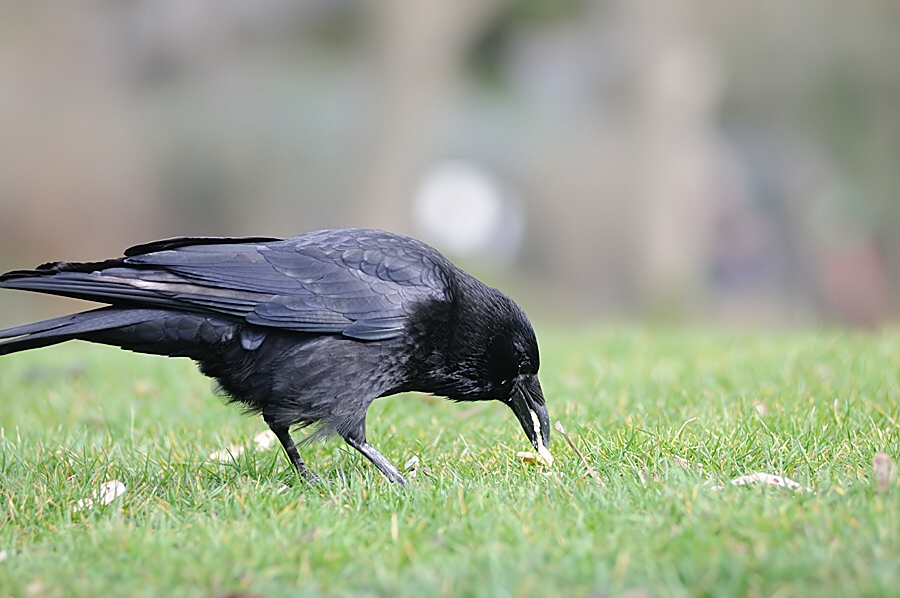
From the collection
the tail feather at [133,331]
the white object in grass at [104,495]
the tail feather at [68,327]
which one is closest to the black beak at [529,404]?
the tail feather at [133,331]

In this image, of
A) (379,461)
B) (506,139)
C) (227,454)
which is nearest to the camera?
(379,461)

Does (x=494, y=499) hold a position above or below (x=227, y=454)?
above

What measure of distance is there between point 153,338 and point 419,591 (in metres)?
1.80

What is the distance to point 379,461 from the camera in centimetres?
385

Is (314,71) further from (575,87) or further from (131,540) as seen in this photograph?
(131,540)

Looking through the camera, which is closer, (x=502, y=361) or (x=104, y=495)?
(x=104, y=495)

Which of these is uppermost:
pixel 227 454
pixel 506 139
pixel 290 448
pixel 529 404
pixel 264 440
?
pixel 529 404

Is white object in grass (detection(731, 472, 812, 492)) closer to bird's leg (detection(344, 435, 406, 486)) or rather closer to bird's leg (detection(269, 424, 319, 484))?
bird's leg (detection(344, 435, 406, 486))

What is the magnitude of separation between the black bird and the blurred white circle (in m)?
16.7

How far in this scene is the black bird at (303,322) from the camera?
12.2 feet

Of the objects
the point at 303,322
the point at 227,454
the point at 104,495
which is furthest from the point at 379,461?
the point at 104,495

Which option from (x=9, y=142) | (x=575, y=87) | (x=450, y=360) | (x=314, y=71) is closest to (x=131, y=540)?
(x=450, y=360)

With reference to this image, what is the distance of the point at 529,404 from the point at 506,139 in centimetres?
1744

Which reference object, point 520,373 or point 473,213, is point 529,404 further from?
point 473,213
